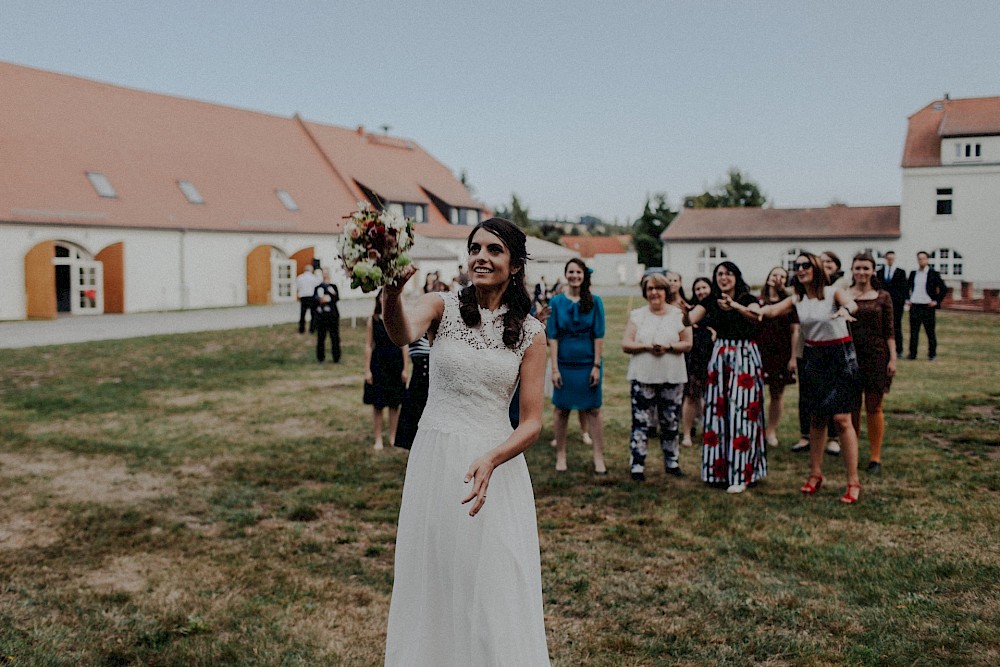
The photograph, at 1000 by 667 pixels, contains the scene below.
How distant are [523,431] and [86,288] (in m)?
31.0

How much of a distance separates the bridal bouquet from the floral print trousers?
5019mm

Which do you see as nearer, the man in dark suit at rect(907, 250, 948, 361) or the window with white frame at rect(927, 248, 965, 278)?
the man in dark suit at rect(907, 250, 948, 361)

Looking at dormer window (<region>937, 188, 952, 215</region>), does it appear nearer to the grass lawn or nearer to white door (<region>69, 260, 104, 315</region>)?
the grass lawn

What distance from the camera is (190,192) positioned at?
34.2 meters

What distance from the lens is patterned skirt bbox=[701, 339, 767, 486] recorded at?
7188 mm

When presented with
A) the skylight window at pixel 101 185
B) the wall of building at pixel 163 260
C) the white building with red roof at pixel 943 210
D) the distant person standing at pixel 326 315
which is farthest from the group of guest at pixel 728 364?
the white building with red roof at pixel 943 210

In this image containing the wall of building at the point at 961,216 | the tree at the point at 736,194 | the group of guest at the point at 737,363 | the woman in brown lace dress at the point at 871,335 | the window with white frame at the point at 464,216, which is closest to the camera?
the group of guest at the point at 737,363

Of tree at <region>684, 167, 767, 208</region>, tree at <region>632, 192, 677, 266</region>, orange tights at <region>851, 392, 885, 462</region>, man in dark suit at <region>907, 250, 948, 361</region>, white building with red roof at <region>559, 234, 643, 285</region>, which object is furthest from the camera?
white building with red roof at <region>559, 234, 643, 285</region>

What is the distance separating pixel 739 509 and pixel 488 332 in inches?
161

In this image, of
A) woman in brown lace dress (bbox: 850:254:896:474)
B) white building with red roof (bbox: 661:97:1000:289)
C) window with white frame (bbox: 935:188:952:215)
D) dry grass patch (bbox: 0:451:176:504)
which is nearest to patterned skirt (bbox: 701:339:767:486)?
woman in brown lace dress (bbox: 850:254:896:474)

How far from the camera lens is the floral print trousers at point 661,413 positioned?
7.59 meters

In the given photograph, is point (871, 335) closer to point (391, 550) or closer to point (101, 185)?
point (391, 550)

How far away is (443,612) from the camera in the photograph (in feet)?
10.5

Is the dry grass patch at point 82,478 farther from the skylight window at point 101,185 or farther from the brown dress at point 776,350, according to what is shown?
the skylight window at point 101,185
